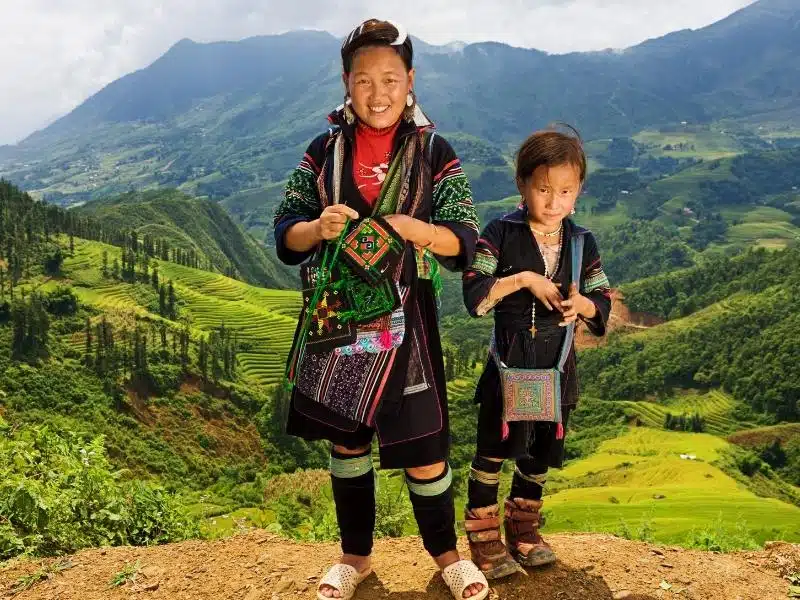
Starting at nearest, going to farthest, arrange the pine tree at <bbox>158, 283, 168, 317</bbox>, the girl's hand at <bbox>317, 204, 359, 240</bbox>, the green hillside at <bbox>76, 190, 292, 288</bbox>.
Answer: the girl's hand at <bbox>317, 204, 359, 240</bbox>, the pine tree at <bbox>158, 283, 168, 317</bbox>, the green hillside at <bbox>76, 190, 292, 288</bbox>

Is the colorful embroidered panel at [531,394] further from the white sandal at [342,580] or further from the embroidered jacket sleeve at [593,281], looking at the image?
the white sandal at [342,580]

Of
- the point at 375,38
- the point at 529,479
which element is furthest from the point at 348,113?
the point at 529,479

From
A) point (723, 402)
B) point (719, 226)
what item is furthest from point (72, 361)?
point (719, 226)

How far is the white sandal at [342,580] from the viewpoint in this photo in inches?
111

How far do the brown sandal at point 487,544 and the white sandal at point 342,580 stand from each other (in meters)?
0.60

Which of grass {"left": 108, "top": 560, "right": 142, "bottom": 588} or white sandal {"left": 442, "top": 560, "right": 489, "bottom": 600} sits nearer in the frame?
white sandal {"left": 442, "top": 560, "right": 489, "bottom": 600}

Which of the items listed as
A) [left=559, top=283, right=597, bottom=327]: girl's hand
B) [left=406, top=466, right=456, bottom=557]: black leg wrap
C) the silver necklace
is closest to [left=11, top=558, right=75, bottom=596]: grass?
[left=406, top=466, right=456, bottom=557]: black leg wrap

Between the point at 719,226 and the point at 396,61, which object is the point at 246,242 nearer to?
the point at 719,226

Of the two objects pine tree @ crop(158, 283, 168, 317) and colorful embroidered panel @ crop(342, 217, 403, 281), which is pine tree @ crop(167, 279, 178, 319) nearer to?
pine tree @ crop(158, 283, 168, 317)

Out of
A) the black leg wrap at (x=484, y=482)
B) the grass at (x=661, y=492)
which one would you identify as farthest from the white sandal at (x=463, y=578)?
the grass at (x=661, y=492)

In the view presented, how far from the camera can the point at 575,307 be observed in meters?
2.73

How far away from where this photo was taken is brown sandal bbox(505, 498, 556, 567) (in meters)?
3.13

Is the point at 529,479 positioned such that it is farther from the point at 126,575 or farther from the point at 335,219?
the point at 126,575

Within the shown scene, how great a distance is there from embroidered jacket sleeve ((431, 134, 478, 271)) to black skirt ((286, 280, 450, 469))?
0.22 m
